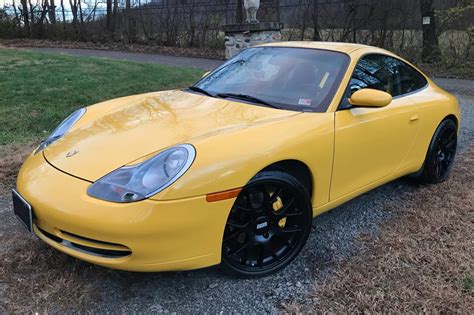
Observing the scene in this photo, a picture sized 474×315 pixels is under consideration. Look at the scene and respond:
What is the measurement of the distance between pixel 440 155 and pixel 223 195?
2.77 m

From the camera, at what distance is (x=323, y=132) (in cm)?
289

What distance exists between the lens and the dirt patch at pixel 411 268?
251cm

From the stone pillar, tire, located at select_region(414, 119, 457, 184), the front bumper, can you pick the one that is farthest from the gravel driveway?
the stone pillar

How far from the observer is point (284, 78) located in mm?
3381

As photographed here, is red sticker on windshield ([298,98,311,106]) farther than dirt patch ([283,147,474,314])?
Yes

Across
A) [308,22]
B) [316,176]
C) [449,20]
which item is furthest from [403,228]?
[308,22]

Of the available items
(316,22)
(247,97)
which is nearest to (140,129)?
(247,97)

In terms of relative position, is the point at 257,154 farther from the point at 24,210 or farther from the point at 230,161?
the point at 24,210

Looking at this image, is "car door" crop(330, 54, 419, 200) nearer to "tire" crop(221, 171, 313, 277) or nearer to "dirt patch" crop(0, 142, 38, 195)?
"tire" crop(221, 171, 313, 277)

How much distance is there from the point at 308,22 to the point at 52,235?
15.1 meters

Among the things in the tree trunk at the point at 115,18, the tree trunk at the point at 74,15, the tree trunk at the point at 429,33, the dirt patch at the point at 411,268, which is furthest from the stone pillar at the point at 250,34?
the tree trunk at the point at 74,15

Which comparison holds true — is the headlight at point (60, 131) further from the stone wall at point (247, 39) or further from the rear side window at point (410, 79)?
the stone wall at point (247, 39)

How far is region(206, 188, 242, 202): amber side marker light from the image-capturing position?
2.34m

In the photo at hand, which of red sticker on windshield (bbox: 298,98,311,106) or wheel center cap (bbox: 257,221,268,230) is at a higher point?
red sticker on windshield (bbox: 298,98,311,106)
